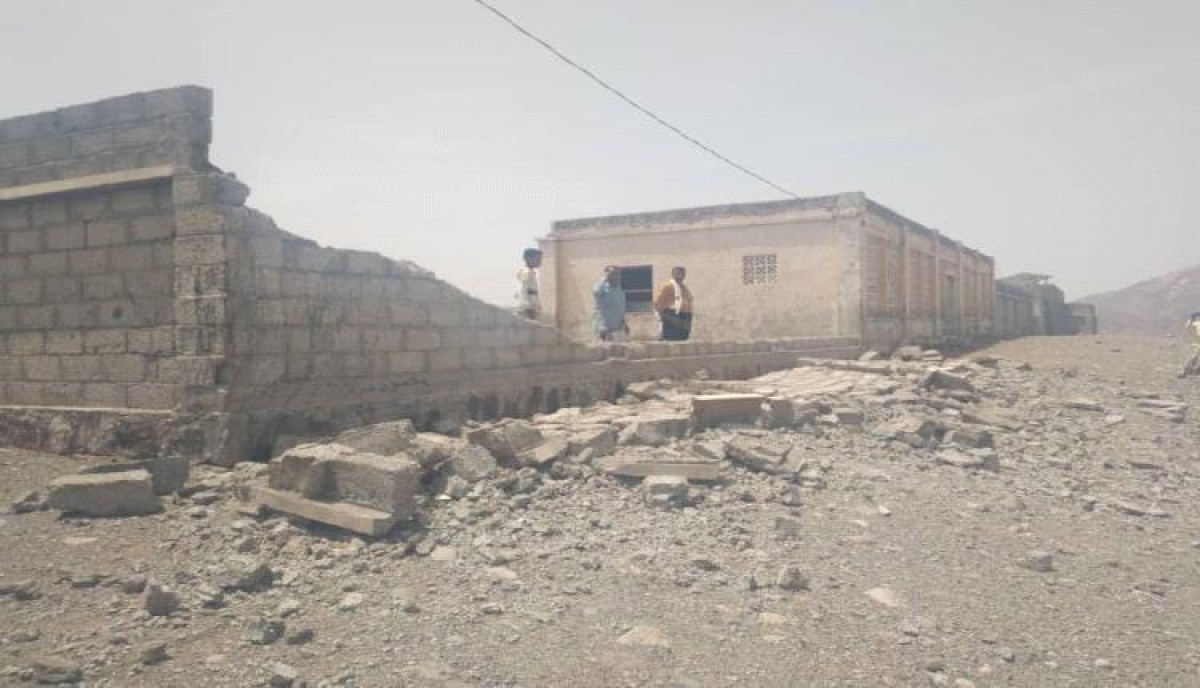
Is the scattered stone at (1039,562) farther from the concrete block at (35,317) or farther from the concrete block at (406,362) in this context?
the concrete block at (35,317)

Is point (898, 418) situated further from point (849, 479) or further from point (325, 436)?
point (325, 436)

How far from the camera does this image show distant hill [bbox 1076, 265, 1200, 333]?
175 feet

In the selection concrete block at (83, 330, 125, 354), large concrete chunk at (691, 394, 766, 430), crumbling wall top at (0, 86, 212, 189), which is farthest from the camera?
large concrete chunk at (691, 394, 766, 430)

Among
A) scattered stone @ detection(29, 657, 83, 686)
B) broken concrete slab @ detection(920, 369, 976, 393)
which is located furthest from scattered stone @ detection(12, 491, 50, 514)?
broken concrete slab @ detection(920, 369, 976, 393)

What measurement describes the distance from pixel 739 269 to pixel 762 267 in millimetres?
487

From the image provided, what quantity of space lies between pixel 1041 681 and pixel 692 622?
1.41 meters

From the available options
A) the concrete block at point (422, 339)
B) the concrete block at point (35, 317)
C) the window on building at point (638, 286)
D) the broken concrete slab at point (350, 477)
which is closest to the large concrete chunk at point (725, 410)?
the concrete block at point (422, 339)

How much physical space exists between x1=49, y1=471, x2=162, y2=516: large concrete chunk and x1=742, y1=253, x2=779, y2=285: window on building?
13.0m

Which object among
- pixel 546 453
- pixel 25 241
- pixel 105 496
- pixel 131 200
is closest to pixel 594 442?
pixel 546 453

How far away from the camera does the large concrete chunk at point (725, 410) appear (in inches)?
252

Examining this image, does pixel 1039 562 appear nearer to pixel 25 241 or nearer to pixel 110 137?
pixel 110 137

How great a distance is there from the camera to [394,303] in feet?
19.6

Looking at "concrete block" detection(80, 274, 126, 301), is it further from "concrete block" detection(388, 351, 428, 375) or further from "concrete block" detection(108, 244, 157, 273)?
"concrete block" detection(388, 351, 428, 375)

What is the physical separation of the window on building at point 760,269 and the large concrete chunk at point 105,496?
42.7ft
